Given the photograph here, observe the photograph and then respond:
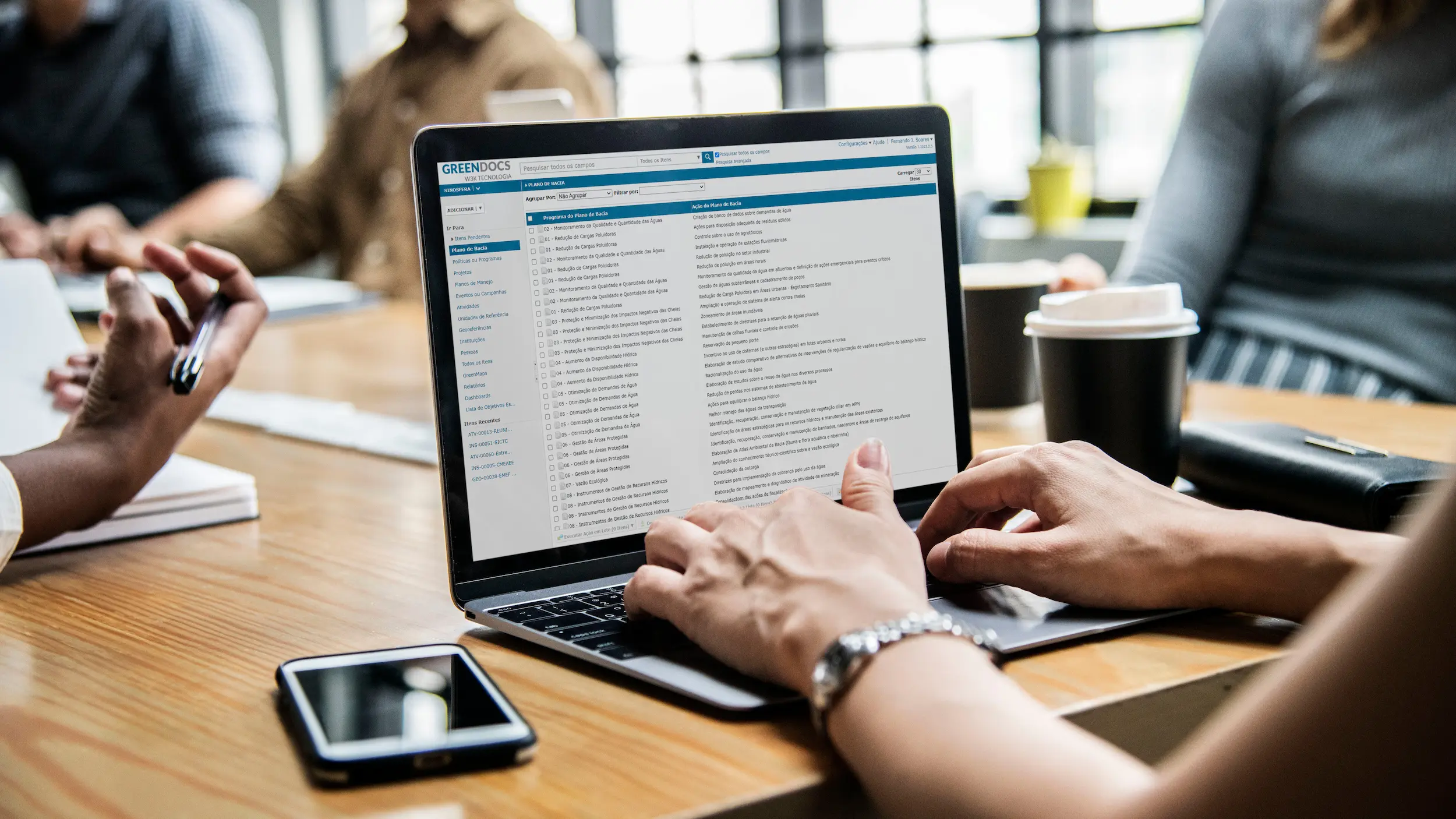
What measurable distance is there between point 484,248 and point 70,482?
13.3 inches

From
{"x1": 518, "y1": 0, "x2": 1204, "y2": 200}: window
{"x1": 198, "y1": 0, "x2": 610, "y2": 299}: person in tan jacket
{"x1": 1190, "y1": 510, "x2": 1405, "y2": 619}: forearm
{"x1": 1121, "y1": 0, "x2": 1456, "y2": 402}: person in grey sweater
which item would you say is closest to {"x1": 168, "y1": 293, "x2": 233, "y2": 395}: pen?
{"x1": 1190, "y1": 510, "x2": 1405, "y2": 619}: forearm

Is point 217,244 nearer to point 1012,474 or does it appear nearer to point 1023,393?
point 1023,393

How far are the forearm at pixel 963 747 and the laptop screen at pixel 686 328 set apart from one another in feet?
0.86

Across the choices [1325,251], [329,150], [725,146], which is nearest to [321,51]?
[329,150]

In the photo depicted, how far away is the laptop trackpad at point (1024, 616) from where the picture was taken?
61cm

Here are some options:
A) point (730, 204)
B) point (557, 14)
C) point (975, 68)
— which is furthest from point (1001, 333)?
point (557, 14)

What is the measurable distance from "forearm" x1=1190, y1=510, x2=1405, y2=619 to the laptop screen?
0.22 metres

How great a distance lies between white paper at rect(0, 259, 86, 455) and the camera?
38.9 inches

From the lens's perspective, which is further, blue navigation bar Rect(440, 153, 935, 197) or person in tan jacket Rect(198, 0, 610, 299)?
person in tan jacket Rect(198, 0, 610, 299)

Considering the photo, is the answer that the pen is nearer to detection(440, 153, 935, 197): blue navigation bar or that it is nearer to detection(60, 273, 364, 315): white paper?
detection(440, 153, 935, 197): blue navigation bar

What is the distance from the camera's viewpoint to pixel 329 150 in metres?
2.61

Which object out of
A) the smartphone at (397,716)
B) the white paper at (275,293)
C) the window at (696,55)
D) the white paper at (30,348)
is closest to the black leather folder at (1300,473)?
the smartphone at (397,716)

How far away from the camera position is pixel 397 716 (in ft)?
1.74

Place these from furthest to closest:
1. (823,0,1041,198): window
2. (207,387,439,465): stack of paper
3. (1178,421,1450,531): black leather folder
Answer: (823,0,1041,198): window < (207,387,439,465): stack of paper < (1178,421,1450,531): black leather folder
